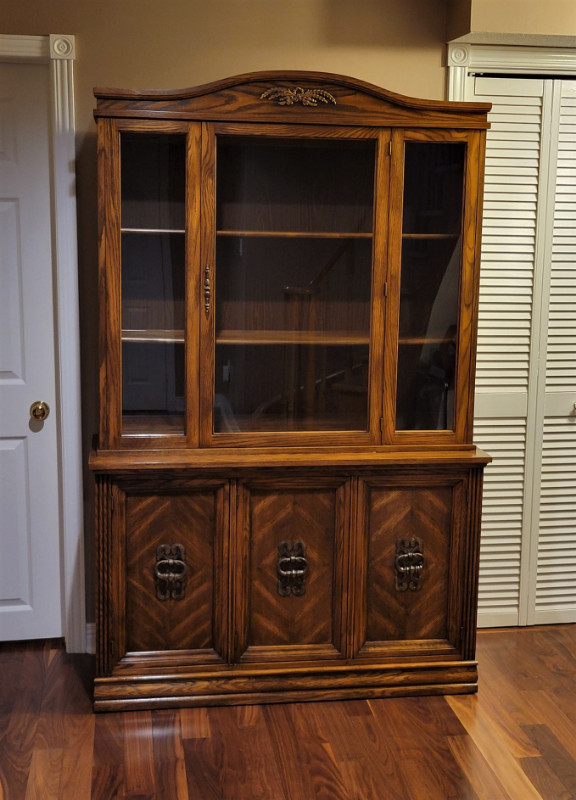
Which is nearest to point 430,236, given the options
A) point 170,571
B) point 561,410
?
point 561,410

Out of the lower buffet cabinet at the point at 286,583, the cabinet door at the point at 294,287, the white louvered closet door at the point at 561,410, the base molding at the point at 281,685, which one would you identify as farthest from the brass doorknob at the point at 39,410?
the white louvered closet door at the point at 561,410

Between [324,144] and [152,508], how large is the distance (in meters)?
1.29

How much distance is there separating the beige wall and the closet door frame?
8cm

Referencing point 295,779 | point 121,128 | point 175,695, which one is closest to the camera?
point 295,779

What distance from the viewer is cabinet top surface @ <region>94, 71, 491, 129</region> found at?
2750 mm

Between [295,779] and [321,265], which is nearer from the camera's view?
[295,779]

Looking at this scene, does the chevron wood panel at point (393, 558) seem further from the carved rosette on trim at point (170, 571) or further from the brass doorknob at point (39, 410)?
the brass doorknob at point (39, 410)

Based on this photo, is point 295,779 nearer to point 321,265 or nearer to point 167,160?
point 321,265

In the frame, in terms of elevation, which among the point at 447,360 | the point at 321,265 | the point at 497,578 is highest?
the point at 321,265

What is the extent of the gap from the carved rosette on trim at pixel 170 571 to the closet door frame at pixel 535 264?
4.22ft

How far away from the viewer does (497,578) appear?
3592 mm

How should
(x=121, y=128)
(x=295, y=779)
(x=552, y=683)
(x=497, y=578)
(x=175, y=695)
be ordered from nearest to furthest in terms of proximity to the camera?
(x=295, y=779) → (x=121, y=128) → (x=175, y=695) → (x=552, y=683) → (x=497, y=578)

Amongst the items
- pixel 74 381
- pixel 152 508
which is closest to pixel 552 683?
pixel 152 508

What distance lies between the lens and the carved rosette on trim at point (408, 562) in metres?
3.05
